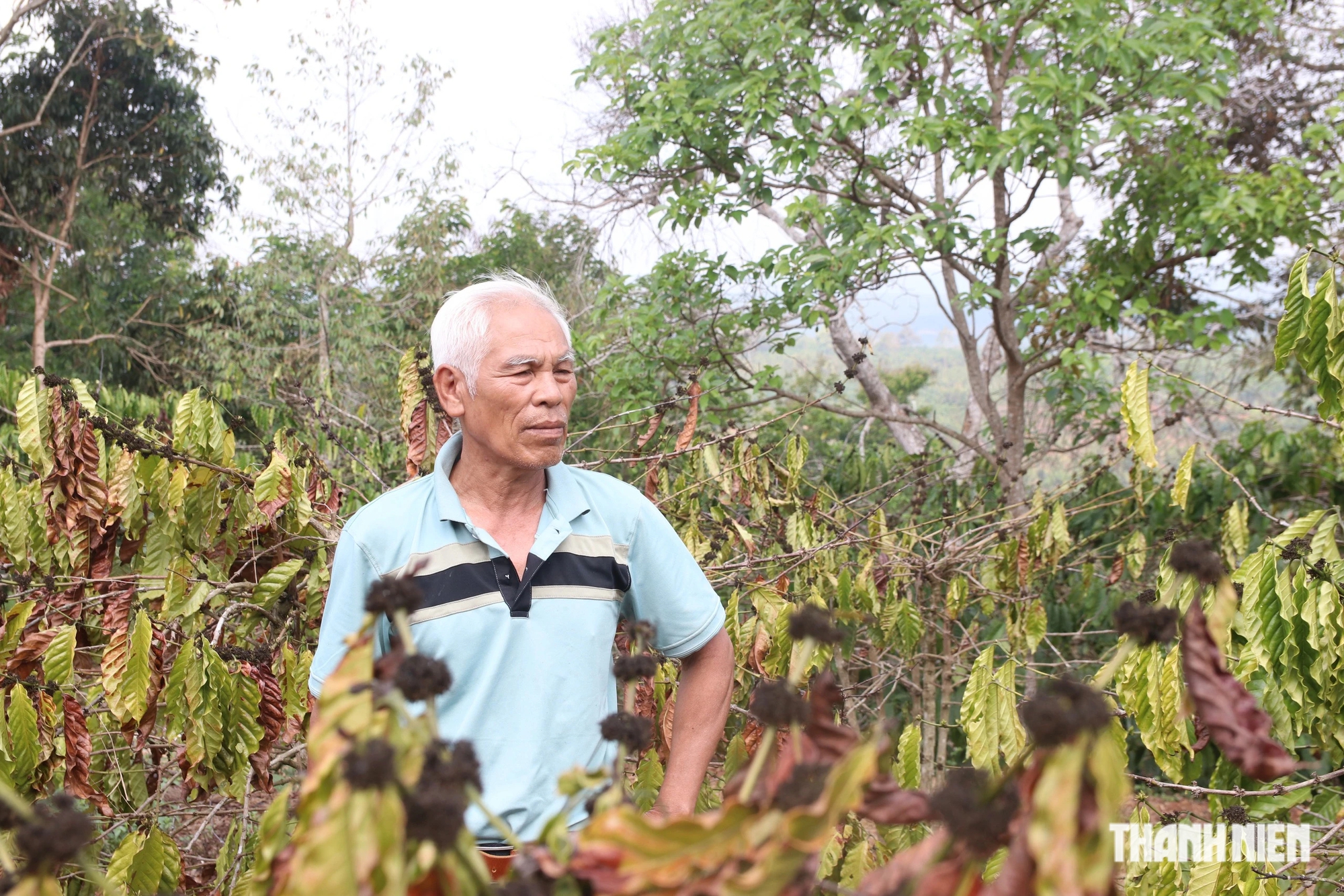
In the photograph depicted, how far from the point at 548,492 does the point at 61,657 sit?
45.7 inches

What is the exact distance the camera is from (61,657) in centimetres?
220

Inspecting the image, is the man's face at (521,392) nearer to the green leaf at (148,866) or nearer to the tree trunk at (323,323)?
the green leaf at (148,866)

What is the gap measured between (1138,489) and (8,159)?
51.3ft

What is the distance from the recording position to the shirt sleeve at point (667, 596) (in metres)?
1.92

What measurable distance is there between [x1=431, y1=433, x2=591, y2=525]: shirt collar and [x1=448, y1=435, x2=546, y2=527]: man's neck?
0.08 ft

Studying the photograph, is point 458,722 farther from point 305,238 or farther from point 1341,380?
point 305,238

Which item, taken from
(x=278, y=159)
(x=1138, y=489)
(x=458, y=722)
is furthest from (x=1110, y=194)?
(x=278, y=159)

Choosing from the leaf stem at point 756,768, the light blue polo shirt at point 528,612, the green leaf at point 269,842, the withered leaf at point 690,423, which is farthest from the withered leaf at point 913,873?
the withered leaf at point 690,423

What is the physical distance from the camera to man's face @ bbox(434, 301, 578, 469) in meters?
1.90

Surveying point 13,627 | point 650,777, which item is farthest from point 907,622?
point 13,627

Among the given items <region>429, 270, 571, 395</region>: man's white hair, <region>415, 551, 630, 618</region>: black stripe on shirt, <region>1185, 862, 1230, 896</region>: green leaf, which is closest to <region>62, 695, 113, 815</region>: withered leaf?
<region>415, 551, 630, 618</region>: black stripe on shirt

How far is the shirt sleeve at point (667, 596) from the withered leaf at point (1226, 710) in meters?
1.16

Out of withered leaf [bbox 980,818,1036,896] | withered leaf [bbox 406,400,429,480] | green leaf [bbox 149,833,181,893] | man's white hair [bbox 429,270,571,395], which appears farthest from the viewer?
withered leaf [bbox 406,400,429,480]

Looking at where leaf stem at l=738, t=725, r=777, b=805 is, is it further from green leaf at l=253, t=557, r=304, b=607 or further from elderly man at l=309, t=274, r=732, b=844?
green leaf at l=253, t=557, r=304, b=607
